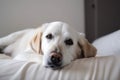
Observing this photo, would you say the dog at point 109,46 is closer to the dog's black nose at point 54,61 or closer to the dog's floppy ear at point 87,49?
the dog's floppy ear at point 87,49

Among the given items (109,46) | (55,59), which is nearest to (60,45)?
(55,59)

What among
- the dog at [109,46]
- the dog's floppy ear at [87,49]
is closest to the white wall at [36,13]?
the dog at [109,46]

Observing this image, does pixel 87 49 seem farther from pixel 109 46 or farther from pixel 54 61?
pixel 109 46

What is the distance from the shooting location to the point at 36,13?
216 centimetres

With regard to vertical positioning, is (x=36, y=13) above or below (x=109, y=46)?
above

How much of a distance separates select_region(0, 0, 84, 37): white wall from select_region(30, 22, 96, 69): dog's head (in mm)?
994

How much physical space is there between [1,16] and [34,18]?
308mm

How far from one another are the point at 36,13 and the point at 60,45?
1196 millimetres

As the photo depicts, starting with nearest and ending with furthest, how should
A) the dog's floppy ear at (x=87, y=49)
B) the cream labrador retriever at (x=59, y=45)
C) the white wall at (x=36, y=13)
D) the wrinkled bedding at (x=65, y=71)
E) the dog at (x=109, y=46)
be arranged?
the wrinkled bedding at (x=65, y=71) → the cream labrador retriever at (x=59, y=45) → the dog's floppy ear at (x=87, y=49) → the dog at (x=109, y=46) → the white wall at (x=36, y=13)

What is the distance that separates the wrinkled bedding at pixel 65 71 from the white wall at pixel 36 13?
1.23m

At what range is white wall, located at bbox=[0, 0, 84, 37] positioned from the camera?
2095 mm

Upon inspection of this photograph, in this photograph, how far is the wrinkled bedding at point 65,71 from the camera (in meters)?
0.88

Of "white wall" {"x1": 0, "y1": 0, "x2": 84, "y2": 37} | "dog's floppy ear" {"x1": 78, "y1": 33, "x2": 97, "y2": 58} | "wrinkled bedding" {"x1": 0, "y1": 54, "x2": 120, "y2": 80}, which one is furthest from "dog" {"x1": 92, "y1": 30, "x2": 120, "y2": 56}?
"white wall" {"x1": 0, "y1": 0, "x2": 84, "y2": 37}

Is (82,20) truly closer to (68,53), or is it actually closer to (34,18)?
(34,18)
